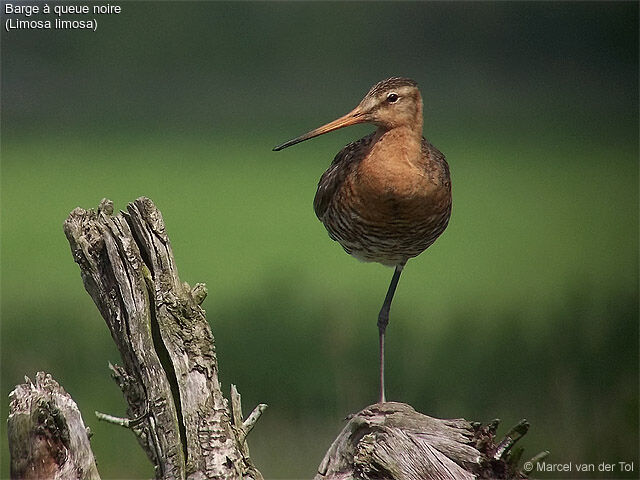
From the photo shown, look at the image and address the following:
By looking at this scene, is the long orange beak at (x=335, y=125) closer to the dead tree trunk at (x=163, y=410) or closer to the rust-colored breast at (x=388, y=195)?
the rust-colored breast at (x=388, y=195)

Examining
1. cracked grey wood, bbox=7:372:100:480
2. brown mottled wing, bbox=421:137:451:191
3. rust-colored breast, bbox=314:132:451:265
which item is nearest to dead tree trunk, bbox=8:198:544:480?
cracked grey wood, bbox=7:372:100:480

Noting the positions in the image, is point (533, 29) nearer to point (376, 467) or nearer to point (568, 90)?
point (568, 90)

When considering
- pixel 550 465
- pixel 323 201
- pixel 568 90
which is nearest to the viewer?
pixel 323 201

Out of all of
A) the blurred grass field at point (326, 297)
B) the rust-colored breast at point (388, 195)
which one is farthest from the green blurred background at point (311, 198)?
the rust-colored breast at point (388, 195)

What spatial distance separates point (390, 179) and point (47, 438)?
1.47 meters

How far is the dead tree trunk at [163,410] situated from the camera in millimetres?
2275

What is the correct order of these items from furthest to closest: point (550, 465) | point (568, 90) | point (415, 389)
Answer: point (568, 90), point (415, 389), point (550, 465)

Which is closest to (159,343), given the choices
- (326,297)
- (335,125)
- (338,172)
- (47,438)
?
(47,438)

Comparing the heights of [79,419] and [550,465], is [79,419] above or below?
above

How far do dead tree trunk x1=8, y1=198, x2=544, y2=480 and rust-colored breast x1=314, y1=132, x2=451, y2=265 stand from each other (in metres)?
0.90

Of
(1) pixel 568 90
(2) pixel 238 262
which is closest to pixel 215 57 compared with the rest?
(2) pixel 238 262

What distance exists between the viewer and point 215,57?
6.70m

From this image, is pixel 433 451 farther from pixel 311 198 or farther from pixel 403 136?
pixel 311 198

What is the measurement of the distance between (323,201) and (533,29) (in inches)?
151
